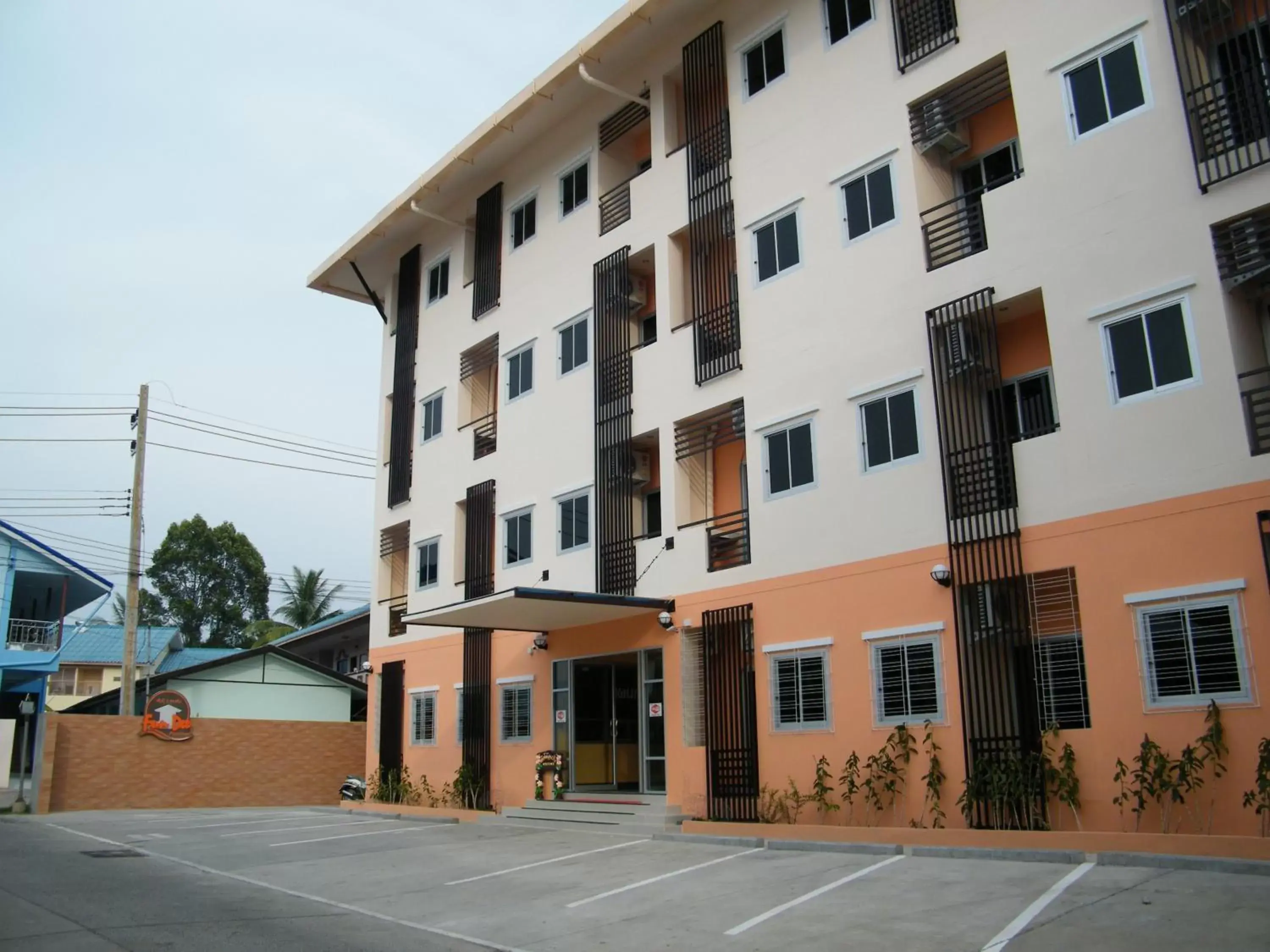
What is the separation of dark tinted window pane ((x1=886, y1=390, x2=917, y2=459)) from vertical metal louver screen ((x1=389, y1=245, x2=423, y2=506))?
14.4 metres

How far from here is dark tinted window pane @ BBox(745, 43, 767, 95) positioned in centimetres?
1834

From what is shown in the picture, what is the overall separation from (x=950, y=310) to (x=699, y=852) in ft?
26.0

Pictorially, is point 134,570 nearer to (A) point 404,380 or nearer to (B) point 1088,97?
(A) point 404,380

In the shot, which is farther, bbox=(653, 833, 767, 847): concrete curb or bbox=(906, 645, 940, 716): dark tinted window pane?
bbox=(653, 833, 767, 847): concrete curb

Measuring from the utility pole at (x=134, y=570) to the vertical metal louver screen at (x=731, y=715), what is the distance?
15.9m

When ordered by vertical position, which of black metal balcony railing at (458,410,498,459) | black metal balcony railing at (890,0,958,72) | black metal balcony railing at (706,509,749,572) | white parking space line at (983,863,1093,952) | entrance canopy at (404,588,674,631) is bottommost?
white parking space line at (983,863,1093,952)

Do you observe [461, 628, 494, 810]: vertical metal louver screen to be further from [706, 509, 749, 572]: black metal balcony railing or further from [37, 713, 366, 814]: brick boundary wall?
[37, 713, 366, 814]: brick boundary wall

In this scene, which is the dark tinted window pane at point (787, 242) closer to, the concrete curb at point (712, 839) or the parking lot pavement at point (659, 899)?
the concrete curb at point (712, 839)

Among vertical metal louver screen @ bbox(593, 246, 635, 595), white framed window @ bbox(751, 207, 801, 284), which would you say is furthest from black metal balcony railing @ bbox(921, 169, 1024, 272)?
vertical metal louver screen @ bbox(593, 246, 635, 595)

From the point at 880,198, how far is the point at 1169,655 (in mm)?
7574

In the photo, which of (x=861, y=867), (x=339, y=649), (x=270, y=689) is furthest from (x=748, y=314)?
(x=339, y=649)

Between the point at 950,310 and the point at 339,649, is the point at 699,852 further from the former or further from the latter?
the point at 339,649

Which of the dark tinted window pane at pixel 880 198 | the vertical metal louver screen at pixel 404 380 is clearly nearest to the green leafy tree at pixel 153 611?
the vertical metal louver screen at pixel 404 380

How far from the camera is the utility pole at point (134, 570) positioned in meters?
26.7
